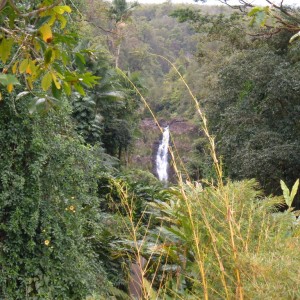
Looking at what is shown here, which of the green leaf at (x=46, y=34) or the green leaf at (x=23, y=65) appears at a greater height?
the green leaf at (x=46, y=34)

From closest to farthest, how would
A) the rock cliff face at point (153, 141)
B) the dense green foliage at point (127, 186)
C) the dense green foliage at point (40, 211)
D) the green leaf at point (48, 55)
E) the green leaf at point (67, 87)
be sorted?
the dense green foliage at point (127, 186), the green leaf at point (48, 55), the green leaf at point (67, 87), the dense green foliage at point (40, 211), the rock cliff face at point (153, 141)

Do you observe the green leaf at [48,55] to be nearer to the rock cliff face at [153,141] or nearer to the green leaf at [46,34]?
the green leaf at [46,34]

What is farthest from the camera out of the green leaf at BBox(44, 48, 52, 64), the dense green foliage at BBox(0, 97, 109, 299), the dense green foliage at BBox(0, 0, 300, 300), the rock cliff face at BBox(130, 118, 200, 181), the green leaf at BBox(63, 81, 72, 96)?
the rock cliff face at BBox(130, 118, 200, 181)

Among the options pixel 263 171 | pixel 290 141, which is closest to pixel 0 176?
pixel 263 171

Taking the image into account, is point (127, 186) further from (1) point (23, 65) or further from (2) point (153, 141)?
(2) point (153, 141)

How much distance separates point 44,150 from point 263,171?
7.00 metres

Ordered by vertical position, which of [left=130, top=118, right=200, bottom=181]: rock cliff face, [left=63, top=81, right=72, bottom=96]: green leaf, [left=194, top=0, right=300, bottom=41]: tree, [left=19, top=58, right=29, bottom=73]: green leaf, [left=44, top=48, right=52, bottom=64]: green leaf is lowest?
[left=130, top=118, right=200, bottom=181]: rock cliff face

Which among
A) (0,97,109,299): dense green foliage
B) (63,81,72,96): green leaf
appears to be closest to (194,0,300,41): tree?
(63,81,72,96): green leaf

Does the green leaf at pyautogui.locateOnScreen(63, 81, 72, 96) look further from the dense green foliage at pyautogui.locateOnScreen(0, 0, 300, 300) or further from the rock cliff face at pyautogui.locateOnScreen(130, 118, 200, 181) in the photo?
the rock cliff face at pyautogui.locateOnScreen(130, 118, 200, 181)

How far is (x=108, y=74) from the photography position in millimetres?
12766

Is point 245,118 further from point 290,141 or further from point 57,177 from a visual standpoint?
point 57,177

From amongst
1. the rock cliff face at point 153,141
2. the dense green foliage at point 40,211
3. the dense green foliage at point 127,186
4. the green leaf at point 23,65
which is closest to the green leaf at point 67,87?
the dense green foliage at point 127,186

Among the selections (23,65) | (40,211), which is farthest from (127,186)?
(23,65)

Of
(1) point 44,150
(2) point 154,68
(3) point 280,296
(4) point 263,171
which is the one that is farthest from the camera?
(2) point 154,68
